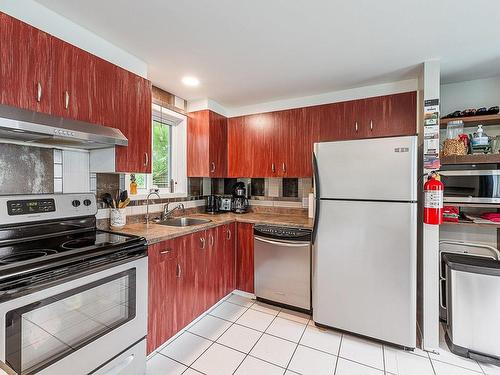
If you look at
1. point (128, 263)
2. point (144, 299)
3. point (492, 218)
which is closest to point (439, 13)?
point (492, 218)

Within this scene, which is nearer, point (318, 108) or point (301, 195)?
point (318, 108)

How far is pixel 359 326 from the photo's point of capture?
199 cm

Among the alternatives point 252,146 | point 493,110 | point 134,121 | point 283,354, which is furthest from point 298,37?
point 283,354

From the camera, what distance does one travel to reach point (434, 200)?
1.81m

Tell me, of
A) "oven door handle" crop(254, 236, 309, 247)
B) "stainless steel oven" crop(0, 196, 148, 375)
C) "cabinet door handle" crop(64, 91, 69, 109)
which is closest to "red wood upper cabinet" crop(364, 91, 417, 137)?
"oven door handle" crop(254, 236, 309, 247)

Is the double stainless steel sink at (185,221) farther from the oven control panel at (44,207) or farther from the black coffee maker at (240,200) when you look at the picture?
the oven control panel at (44,207)

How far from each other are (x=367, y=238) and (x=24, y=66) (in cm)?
244

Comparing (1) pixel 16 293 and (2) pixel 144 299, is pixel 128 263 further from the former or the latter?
(1) pixel 16 293

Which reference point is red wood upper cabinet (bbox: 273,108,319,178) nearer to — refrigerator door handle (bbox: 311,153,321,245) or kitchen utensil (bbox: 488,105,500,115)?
refrigerator door handle (bbox: 311,153,321,245)

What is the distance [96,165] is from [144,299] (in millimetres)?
1057

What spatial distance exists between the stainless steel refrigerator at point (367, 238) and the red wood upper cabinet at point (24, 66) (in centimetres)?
191

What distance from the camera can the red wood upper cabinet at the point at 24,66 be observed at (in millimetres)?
1204

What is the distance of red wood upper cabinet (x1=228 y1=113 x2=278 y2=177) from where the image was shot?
9.51 ft

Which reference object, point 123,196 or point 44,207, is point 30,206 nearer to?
point 44,207
